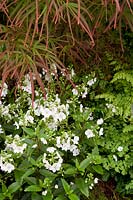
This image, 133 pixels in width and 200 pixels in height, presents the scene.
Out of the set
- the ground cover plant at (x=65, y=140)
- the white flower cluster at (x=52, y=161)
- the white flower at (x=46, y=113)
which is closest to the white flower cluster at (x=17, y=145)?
the ground cover plant at (x=65, y=140)

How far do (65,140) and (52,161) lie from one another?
0.51 ft

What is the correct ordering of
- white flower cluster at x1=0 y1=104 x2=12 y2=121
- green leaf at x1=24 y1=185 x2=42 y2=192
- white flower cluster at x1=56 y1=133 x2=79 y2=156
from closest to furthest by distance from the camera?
green leaf at x1=24 y1=185 x2=42 y2=192 → white flower cluster at x1=56 y1=133 x2=79 y2=156 → white flower cluster at x1=0 y1=104 x2=12 y2=121

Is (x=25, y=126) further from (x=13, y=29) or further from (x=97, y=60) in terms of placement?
(x=97, y=60)

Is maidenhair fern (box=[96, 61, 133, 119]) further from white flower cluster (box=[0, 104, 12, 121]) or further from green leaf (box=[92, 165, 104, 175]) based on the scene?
white flower cluster (box=[0, 104, 12, 121])

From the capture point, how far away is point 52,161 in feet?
7.25

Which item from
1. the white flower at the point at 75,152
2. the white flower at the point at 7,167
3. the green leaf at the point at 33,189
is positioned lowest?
the white flower at the point at 75,152

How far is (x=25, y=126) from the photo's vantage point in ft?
7.81

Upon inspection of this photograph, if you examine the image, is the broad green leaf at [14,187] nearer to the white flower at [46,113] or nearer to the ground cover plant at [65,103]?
the ground cover plant at [65,103]

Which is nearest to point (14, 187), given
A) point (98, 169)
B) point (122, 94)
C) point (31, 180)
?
point (31, 180)

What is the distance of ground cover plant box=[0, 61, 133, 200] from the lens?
2.23 meters

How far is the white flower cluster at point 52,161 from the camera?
2.21 metres

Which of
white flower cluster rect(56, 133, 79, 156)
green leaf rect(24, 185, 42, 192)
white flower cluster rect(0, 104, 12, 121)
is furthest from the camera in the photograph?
white flower cluster rect(0, 104, 12, 121)

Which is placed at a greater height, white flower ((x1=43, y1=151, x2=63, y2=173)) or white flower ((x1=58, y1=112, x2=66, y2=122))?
white flower ((x1=58, y1=112, x2=66, y2=122))

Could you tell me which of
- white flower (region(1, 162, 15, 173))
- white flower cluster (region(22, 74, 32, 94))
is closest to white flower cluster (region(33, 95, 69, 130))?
white flower cluster (region(22, 74, 32, 94))
